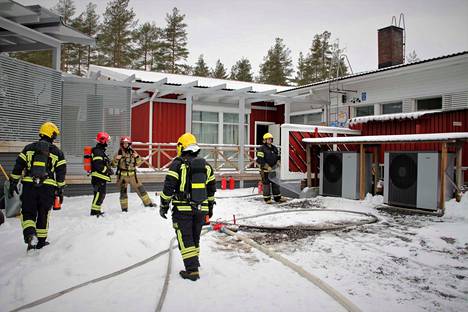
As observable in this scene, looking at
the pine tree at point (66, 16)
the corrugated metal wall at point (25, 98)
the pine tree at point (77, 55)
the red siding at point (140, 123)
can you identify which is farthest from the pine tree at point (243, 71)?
the corrugated metal wall at point (25, 98)

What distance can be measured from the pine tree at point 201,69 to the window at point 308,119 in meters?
24.0

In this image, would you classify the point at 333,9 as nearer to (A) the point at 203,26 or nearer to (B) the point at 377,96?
(B) the point at 377,96

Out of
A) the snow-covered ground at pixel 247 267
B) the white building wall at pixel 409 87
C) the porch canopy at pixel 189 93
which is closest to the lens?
the snow-covered ground at pixel 247 267

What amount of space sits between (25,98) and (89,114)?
187cm

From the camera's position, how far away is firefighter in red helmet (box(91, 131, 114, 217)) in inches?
283

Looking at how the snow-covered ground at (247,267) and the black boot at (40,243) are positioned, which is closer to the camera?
the snow-covered ground at (247,267)

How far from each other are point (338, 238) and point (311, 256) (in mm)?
1117

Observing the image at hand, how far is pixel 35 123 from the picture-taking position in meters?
8.58

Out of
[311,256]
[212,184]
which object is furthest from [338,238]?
[212,184]

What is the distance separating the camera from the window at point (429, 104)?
10672 millimetres

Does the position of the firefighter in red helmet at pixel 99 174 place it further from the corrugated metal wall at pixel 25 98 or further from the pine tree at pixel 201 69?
the pine tree at pixel 201 69

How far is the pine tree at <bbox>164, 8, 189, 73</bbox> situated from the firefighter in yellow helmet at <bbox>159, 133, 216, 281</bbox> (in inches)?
1183

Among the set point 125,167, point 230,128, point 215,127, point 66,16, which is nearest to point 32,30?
point 125,167

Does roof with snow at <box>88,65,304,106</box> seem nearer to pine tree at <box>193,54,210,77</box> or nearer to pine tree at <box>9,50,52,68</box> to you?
pine tree at <box>9,50,52,68</box>
